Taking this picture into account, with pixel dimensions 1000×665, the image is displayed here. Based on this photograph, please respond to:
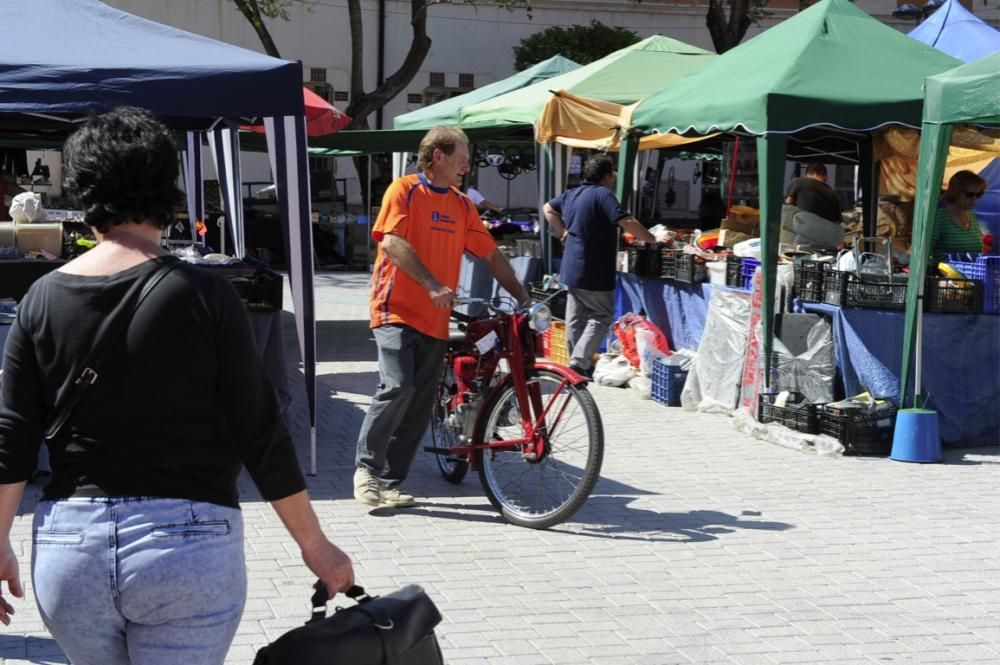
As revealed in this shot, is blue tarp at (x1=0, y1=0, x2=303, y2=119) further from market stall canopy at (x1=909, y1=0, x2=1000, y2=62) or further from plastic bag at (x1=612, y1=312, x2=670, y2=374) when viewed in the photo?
market stall canopy at (x1=909, y1=0, x2=1000, y2=62)

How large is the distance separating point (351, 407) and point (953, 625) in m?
5.64

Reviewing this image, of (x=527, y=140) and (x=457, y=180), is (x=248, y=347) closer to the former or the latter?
(x=457, y=180)

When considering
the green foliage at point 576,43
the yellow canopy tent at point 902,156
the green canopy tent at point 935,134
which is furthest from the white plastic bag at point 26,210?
the green foliage at point 576,43

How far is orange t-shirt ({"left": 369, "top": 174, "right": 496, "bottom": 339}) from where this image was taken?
6.68m

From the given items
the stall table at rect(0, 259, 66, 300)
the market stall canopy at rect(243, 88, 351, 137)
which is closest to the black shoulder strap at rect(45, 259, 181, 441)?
the stall table at rect(0, 259, 66, 300)

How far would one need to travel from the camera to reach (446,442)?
754 centimetres

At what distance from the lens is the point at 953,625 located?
17.6 feet

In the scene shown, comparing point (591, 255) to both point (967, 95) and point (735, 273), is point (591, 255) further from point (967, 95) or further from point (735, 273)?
point (967, 95)

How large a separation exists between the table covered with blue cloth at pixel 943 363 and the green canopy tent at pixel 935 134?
16 centimetres

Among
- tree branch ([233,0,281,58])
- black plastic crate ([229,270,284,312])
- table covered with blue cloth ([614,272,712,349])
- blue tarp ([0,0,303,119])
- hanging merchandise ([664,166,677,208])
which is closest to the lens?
blue tarp ([0,0,303,119])

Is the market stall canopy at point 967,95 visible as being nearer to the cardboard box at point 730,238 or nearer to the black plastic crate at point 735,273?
the black plastic crate at point 735,273

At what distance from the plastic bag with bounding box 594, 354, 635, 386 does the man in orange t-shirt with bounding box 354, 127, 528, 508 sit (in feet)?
15.5

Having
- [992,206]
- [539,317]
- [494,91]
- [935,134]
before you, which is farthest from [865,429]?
[494,91]

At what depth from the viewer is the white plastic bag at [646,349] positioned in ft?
36.9
